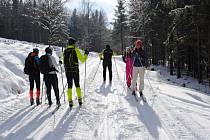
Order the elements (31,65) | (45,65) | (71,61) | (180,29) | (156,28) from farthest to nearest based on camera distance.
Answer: (156,28) → (180,29) → (31,65) → (71,61) → (45,65)

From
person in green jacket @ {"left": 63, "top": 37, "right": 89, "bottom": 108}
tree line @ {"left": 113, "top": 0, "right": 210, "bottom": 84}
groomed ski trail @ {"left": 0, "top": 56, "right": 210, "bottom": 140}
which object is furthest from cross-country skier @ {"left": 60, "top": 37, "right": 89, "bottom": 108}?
tree line @ {"left": 113, "top": 0, "right": 210, "bottom": 84}

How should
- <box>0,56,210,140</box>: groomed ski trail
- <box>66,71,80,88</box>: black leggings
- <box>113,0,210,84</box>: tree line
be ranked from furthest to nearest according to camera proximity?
<box>113,0,210,84</box>: tree line, <box>66,71,80,88</box>: black leggings, <box>0,56,210,140</box>: groomed ski trail

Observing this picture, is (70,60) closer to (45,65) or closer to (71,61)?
(71,61)

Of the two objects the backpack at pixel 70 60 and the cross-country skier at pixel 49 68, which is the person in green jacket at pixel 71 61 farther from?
the cross-country skier at pixel 49 68

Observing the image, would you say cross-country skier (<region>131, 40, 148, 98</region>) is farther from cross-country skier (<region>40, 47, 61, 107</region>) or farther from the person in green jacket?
cross-country skier (<region>40, 47, 61, 107</region>)

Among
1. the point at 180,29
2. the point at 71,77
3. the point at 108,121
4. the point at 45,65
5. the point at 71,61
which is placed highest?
the point at 180,29

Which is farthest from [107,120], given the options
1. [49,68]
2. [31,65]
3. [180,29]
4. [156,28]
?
[156,28]

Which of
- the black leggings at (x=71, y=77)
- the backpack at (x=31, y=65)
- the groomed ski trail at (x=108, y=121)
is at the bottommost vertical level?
the groomed ski trail at (x=108, y=121)

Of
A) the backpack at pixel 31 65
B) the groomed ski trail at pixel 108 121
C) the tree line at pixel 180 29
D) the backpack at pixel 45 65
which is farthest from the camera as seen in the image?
the tree line at pixel 180 29

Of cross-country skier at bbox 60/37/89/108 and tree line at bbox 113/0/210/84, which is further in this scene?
tree line at bbox 113/0/210/84

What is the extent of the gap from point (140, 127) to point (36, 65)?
485cm

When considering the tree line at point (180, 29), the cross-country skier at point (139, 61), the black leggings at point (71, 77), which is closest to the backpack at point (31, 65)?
the black leggings at point (71, 77)

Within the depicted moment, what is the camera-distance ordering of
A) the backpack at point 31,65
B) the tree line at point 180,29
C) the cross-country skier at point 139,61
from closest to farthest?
1. the backpack at point 31,65
2. the cross-country skier at point 139,61
3. the tree line at point 180,29

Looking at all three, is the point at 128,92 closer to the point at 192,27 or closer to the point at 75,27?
the point at 192,27
